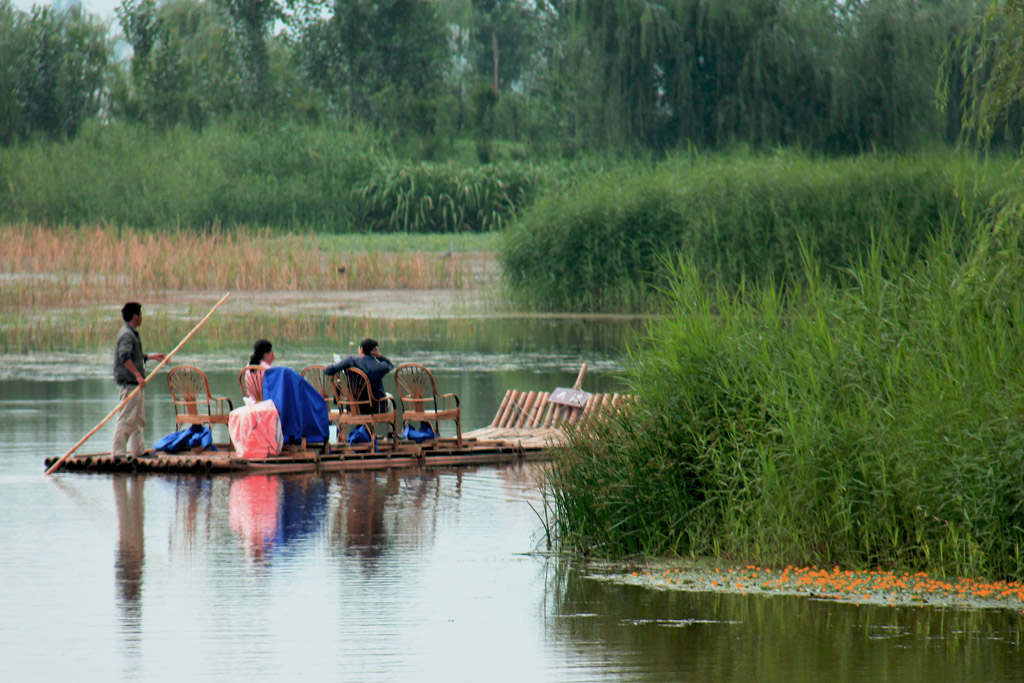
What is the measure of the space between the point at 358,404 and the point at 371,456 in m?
Answer: 0.64

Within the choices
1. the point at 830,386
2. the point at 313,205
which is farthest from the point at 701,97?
the point at 830,386

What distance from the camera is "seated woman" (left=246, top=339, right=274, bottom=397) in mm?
15227

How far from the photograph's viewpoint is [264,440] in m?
14.8

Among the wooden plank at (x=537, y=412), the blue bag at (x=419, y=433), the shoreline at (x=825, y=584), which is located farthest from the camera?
the wooden plank at (x=537, y=412)

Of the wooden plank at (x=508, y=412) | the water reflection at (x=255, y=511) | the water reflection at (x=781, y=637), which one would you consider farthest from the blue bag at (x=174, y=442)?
the water reflection at (x=781, y=637)

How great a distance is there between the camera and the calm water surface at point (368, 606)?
7844 mm

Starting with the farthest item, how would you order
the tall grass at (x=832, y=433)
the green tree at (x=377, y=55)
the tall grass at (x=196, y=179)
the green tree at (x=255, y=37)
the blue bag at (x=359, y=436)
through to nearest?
the green tree at (x=255, y=37) → the green tree at (x=377, y=55) → the tall grass at (x=196, y=179) → the blue bag at (x=359, y=436) → the tall grass at (x=832, y=433)

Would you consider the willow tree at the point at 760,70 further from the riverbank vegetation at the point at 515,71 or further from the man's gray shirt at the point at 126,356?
the man's gray shirt at the point at 126,356

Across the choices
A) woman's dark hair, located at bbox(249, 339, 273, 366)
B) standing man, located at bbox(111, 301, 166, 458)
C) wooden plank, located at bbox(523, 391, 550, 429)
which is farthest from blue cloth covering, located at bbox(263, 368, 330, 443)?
wooden plank, located at bbox(523, 391, 550, 429)

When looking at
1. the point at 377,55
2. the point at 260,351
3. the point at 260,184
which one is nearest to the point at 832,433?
the point at 260,351

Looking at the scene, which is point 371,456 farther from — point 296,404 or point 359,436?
point 296,404

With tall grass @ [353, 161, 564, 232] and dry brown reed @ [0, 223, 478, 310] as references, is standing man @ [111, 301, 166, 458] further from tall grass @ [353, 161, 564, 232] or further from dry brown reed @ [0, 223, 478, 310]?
tall grass @ [353, 161, 564, 232]

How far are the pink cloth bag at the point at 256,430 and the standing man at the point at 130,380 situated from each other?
0.89 meters

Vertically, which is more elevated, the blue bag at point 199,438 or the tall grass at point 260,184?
the tall grass at point 260,184
